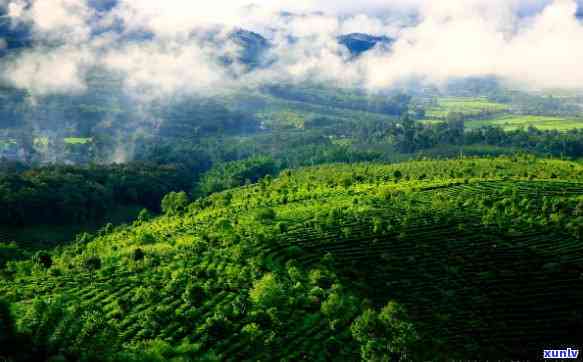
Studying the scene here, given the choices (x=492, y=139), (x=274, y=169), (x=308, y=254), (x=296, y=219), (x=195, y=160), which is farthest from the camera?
(x=492, y=139)

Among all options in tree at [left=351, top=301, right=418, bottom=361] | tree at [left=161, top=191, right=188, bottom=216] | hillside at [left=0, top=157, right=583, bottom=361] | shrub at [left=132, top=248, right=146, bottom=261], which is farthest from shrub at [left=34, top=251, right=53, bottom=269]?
tree at [left=351, top=301, right=418, bottom=361]

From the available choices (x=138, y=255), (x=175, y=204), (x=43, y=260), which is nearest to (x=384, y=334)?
(x=138, y=255)

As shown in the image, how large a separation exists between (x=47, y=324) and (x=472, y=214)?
58.4m

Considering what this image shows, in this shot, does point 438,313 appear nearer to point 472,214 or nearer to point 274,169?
point 472,214

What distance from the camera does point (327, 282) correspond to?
57469mm

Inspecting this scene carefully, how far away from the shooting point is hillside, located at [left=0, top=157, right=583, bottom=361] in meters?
47.0

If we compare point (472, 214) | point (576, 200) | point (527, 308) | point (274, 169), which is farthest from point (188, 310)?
point (274, 169)

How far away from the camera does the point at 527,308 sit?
5753cm

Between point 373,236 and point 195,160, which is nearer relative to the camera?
point 373,236

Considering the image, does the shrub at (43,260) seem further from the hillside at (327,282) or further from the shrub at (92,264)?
the shrub at (92,264)

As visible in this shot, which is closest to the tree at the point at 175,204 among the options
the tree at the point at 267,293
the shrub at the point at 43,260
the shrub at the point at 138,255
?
the shrub at the point at 43,260

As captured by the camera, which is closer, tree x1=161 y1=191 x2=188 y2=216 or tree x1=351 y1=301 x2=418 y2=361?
tree x1=351 y1=301 x2=418 y2=361

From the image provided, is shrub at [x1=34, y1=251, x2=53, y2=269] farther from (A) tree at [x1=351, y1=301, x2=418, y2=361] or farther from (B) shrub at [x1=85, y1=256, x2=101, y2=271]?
(A) tree at [x1=351, y1=301, x2=418, y2=361]

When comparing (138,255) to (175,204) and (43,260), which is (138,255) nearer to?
(43,260)
